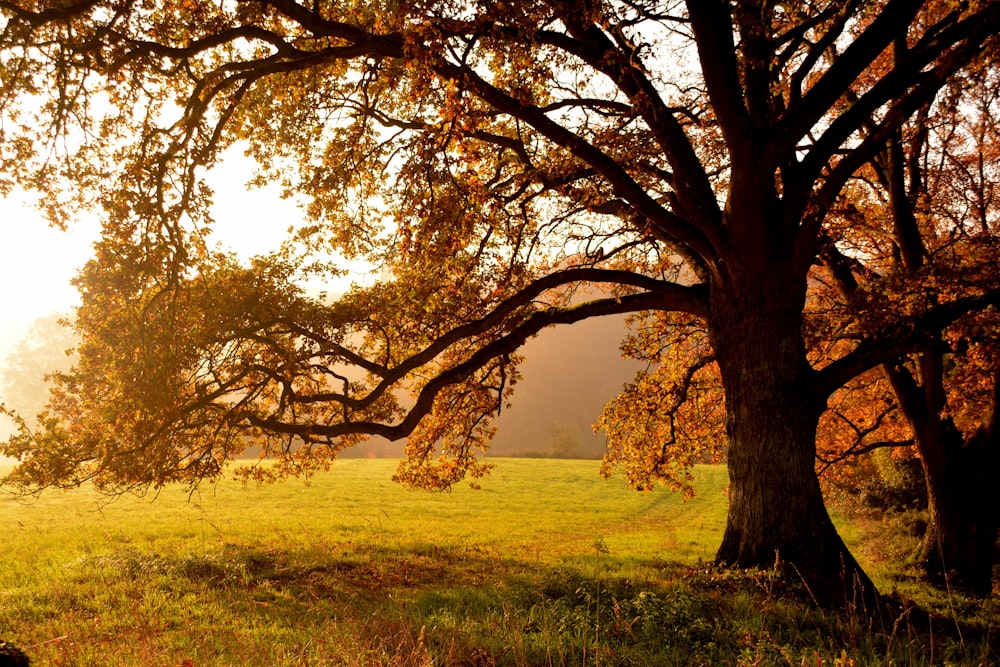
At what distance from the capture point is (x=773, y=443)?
845cm

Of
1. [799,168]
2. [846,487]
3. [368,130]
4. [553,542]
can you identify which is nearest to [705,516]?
[846,487]

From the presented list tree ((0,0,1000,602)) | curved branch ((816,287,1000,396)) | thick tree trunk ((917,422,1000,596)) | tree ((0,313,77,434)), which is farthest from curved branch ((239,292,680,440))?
tree ((0,313,77,434))

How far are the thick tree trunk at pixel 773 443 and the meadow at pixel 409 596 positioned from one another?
0.88m

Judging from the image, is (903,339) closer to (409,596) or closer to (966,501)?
(966,501)

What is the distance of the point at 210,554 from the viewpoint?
38.1 ft

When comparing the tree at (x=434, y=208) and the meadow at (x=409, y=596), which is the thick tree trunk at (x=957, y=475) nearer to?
the meadow at (x=409, y=596)

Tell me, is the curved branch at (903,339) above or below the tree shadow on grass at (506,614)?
above

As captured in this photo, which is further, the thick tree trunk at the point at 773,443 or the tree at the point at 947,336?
the tree at the point at 947,336

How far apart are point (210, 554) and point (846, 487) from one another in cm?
2351

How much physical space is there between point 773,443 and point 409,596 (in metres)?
6.01

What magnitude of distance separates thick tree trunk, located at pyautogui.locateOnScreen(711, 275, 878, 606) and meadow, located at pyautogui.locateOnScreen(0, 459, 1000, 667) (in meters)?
0.88

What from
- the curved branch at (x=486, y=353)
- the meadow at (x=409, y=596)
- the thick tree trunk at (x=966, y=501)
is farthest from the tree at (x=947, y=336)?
the curved branch at (x=486, y=353)

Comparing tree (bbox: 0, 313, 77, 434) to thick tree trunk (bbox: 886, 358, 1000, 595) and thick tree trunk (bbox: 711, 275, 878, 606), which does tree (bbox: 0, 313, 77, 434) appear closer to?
thick tree trunk (bbox: 711, 275, 878, 606)

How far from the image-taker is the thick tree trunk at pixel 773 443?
8.04m
